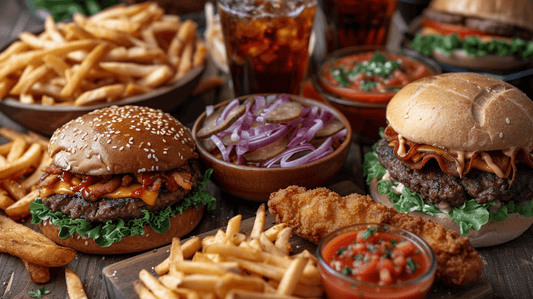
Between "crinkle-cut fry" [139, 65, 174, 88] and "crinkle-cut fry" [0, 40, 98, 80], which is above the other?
"crinkle-cut fry" [0, 40, 98, 80]

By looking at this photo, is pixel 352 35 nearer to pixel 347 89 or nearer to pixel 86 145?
pixel 347 89

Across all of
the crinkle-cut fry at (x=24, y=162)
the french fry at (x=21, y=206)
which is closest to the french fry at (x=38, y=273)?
the french fry at (x=21, y=206)

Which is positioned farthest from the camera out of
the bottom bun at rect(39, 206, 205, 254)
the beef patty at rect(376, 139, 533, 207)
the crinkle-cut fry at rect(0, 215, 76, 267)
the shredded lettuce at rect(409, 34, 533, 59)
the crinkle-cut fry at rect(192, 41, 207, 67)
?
the shredded lettuce at rect(409, 34, 533, 59)

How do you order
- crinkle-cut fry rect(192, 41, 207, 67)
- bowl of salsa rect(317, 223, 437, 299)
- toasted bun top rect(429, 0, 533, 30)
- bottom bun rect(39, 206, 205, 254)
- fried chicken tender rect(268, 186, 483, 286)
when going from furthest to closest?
toasted bun top rect(429, 0, 533, 30) → crinkle-cut fry rect(192, 41, 207, 67) → bottom bun rect(39, 206, 205, 254) → fried chicken tender rect(268, 186, 483, 286) → bowl of salsa rect(317, 223, 437, 299)

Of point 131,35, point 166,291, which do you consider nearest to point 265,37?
point 131,35

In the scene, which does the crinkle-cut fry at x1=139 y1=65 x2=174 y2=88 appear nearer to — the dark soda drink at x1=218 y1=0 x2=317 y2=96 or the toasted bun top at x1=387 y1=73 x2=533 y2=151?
the dark soda drink at x1=218 y1=0 x2=317 y2=96

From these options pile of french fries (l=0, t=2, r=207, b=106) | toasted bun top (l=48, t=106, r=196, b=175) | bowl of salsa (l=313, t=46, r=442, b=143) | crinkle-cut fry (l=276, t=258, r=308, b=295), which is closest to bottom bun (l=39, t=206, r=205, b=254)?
toasted bun top (l=48, t=106, r=196, b=175)

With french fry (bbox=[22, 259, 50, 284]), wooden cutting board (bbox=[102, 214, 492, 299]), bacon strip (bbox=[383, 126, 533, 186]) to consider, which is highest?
bacon strip (bbox=[383, 126, 533, 186])
